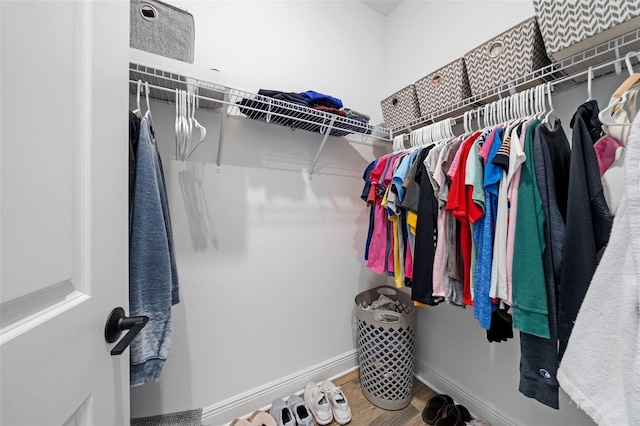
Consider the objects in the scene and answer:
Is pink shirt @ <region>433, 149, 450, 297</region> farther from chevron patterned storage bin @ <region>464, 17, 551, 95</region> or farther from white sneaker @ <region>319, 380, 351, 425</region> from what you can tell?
white sneaker @ <region>319, 380, 351, 425</region>

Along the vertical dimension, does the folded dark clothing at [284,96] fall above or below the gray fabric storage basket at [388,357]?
above

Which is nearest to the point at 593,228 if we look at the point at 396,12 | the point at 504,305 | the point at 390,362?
the point at 504,305

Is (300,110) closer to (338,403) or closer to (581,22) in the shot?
(581,22)

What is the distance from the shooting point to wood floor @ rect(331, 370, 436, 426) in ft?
4.06

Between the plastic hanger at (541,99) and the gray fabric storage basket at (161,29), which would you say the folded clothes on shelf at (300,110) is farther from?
the plastic hanger at (541,99)

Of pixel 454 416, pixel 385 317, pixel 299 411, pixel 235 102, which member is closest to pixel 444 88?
pixel 235 102

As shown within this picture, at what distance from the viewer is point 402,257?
1.18m

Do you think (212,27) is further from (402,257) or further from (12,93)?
(402,257)

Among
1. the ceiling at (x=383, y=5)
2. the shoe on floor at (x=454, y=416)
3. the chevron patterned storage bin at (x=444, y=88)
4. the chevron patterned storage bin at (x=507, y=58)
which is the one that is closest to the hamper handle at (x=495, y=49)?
the chevron patterned storage bin at (x=507, y=58)

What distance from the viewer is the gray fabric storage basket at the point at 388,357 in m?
1.30

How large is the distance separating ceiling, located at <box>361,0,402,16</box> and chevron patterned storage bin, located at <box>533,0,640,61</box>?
115 cm

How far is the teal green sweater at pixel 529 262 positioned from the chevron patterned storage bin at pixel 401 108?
2.29ft

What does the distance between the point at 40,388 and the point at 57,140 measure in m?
0.34

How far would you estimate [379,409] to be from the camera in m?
1.32
